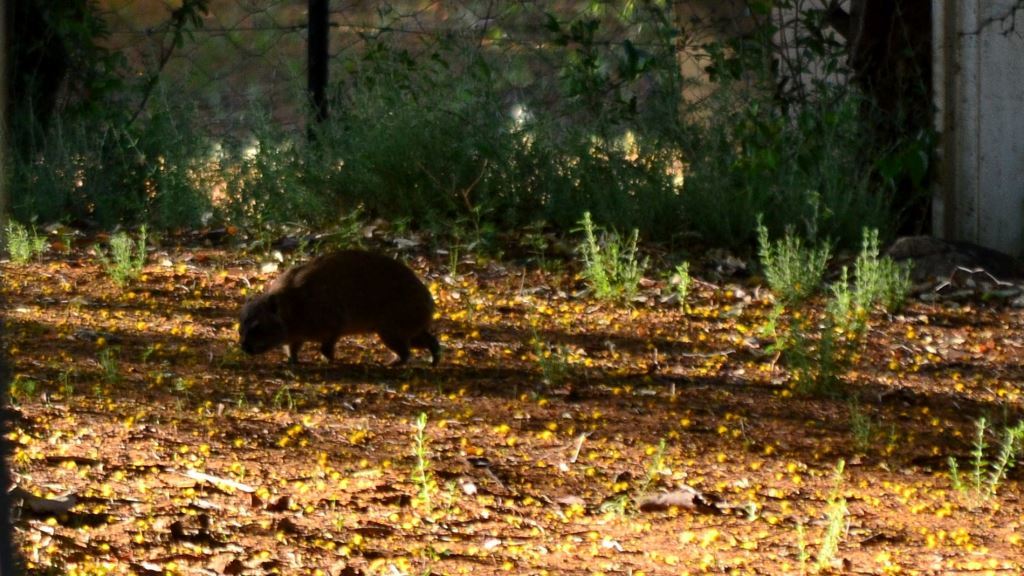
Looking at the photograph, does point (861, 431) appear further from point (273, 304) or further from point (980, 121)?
point (980, 121)

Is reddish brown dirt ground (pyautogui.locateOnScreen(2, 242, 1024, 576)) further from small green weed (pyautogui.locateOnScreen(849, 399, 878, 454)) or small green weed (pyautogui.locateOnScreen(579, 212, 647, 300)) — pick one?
small green weed (pyautogui.locateOnScreen(579, 212, 647, 300))

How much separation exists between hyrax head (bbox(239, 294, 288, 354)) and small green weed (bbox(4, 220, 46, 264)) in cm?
252

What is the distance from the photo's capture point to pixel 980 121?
7832 millimetres

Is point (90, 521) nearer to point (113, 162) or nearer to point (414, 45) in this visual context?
point (113, 162)

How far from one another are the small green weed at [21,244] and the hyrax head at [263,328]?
99.0 inches

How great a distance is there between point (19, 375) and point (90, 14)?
470 centimetres

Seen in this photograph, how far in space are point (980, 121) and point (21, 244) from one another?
5.53 meters

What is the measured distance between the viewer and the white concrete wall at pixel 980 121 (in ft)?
25.3

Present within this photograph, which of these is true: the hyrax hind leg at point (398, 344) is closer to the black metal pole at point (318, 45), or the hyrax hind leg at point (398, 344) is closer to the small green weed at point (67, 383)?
the small green weed at point (67, 383)

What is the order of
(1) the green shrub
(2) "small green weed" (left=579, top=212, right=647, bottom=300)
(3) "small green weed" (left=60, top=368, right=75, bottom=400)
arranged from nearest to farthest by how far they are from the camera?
(3) "small green weed" (left=60, top=368, right=75, bottom=400) < (2) "small green weed" (left=579, top=212, right=647, bottom=300) < (1) the green shrub

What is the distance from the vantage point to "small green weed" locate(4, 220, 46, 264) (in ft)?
24.7

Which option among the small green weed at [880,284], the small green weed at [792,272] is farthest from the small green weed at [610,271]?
the small green weed at [880,284]

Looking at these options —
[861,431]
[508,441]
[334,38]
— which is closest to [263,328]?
[508,441]

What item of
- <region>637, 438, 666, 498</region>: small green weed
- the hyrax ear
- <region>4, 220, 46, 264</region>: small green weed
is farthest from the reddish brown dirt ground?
<region>4, 220, 46, 264</region>: small green weed
